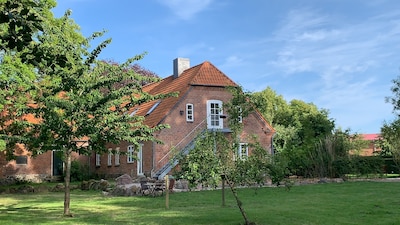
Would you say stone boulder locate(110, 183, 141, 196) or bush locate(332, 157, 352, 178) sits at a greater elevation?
bush locate(332, 157, 352, 178)

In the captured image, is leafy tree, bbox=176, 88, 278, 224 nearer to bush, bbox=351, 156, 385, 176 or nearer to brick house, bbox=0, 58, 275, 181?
brick house, bbox=0, 58, 275, 181

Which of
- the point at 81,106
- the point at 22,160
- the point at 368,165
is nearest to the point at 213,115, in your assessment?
the point at 368,165

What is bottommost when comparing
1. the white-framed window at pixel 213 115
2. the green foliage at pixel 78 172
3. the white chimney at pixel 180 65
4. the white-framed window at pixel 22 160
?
the green foliage at pixel 78 172

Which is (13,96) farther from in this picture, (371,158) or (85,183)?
(371,158)

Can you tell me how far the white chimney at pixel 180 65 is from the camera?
A: 35.7 metres

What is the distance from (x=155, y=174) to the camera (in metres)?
28.5

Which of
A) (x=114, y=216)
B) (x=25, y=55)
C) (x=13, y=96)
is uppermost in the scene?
(x=13, y=96)

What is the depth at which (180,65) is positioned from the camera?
3584 cm

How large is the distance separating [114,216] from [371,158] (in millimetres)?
23438

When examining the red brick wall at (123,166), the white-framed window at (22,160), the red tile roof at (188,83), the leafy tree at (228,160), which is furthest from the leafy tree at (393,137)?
the white-framed window at (22,160)

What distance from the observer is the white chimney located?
35656 mm

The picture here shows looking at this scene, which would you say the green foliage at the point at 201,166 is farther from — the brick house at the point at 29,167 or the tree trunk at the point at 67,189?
the brick house at the point at 29,167

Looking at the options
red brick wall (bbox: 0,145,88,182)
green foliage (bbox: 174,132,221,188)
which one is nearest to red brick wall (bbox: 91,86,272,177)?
red brick wall (bbox: 0,145,88,182)

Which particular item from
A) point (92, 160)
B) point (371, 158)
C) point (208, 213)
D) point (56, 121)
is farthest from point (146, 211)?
point (92, 160)
